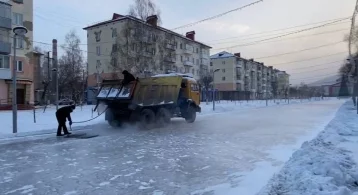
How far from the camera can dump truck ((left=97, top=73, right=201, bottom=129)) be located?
16.4 meters

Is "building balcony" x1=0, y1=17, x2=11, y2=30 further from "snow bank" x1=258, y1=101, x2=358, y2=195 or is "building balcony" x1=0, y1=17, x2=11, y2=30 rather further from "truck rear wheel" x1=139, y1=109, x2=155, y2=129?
"snow bank" x1=258, y1=101, x2=358, y2=195

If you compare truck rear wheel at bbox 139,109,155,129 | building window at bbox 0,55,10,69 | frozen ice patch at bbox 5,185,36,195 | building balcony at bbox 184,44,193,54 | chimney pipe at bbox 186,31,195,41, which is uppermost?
chimney pipe at bbox 186,31,195,41

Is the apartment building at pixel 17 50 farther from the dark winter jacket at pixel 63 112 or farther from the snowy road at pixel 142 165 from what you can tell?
the snowy road at pixel 142 165

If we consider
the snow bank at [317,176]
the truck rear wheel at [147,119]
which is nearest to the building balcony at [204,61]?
the truck rear wheel at [147,119]

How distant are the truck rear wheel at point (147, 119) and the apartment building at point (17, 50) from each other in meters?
24.5

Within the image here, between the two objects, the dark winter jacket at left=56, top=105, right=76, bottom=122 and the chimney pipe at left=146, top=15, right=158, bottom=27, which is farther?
the chimney pipe at left=146, top=15, right=158, bottom=27

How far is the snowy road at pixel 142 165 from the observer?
6133mm

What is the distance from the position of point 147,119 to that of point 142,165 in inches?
365

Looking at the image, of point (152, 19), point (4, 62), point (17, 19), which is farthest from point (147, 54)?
point (17, 19)

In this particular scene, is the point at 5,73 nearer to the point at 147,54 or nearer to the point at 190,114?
the point at 147,54

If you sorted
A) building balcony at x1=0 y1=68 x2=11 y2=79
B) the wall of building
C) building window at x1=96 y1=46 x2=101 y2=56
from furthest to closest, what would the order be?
1. the wall of building
2. building window at x1=96 y1=46 x2=101 y2=56
3. building balcony at x1=0 y1=68 x2=11 y2=79

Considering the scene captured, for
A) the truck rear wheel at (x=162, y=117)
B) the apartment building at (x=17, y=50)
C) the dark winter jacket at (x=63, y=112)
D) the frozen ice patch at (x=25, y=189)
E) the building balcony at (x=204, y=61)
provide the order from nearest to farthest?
the frozen ice patch at (x=25, y=189), the dark winter jacket at (x=63, y=112), the truck rear wheel at (x=162, y=117), the apartment building at (x=17, y=50), the building balcony at (x=204, y=61)

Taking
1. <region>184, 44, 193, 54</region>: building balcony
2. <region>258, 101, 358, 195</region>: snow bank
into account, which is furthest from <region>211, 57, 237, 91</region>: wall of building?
<region>258, 101, 358, 195</region>: snow bank

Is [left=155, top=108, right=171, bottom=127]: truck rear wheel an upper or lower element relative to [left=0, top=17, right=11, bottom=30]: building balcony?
lower
